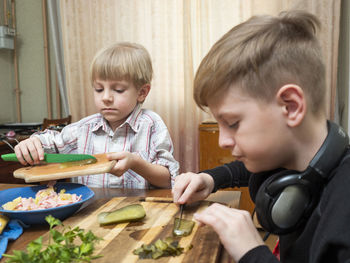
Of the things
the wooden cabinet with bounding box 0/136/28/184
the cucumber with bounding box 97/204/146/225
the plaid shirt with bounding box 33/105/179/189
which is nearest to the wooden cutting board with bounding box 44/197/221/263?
the cucumber with bounding box 97/204/146/225

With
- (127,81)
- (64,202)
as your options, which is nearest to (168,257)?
(64,202)

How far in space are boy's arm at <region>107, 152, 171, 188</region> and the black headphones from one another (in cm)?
55

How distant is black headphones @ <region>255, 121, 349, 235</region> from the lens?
63 centimetres

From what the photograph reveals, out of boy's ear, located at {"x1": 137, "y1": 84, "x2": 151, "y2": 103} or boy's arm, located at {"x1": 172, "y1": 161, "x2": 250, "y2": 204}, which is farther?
boy's ear, located at {"x1": 137, "y1": 84, "x2": 151, "y2": 103}

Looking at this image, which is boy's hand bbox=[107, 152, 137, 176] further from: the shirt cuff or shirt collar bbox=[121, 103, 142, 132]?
the shirt cuff

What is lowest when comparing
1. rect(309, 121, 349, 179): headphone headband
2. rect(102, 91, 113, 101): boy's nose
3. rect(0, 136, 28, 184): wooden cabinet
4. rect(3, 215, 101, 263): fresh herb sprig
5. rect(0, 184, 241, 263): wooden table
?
rect(0, 136, 28, 184): wooden cabinet

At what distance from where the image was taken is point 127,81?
138 cm

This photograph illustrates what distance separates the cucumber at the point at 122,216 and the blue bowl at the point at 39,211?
87 millimetres

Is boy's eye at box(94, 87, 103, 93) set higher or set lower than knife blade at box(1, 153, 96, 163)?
higher

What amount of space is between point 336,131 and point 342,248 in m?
0.24

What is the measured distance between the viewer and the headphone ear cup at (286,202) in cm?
64

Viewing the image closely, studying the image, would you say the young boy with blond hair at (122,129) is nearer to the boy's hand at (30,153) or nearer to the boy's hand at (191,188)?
the boy's hand at (30,153)

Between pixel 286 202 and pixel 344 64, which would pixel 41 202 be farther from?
pixel 344 64

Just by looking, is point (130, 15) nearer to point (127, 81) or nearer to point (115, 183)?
point (127, 81)
